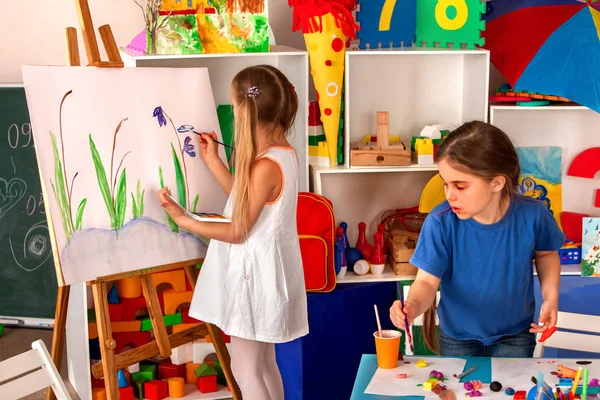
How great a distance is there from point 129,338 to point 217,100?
1.00 metres

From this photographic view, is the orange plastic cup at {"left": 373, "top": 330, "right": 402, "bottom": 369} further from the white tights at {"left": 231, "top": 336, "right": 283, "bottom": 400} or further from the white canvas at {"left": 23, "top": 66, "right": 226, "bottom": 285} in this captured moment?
the white canvas at {"left": 23, "top": 66, "right": 226, "bottom": 285}

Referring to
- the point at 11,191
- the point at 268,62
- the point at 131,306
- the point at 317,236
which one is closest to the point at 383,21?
the point at 268,62

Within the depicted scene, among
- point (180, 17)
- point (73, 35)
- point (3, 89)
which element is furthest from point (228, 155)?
point (3, 89)

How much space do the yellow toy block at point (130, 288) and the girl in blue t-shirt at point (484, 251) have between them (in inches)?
56.4

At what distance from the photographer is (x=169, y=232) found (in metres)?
2.52

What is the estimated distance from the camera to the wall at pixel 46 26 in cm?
350

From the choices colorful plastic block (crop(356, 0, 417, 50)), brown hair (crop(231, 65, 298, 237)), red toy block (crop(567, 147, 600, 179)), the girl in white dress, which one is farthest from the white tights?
red toy block (crop(567, 147, 600, 179))

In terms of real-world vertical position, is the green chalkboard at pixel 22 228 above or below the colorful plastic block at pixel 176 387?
above

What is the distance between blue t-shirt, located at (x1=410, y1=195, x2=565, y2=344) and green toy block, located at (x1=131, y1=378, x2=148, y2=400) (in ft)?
4.96

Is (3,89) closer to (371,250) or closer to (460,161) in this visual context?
(371,250)

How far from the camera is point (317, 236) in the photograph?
2.77 metres

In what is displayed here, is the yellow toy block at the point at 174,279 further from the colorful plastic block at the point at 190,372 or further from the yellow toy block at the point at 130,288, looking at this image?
the colorful plastic block at the point at 190,372

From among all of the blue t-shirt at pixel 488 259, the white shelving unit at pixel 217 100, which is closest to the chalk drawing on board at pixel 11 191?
the white shelving unit at pixel 217 100

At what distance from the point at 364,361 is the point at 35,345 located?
79 centimetres
